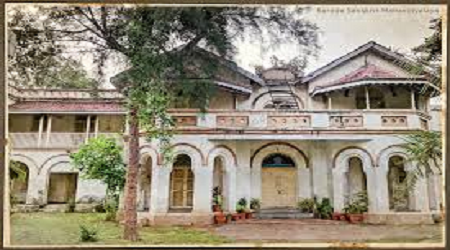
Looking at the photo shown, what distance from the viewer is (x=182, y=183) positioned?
18.4 ft

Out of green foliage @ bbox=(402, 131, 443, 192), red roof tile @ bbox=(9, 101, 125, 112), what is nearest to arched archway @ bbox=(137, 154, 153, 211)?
red roof tile @ bbox=(9, 101, 125, 112)

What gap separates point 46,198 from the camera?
5.00 meters

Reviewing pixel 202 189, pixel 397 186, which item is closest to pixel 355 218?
pixel 397 186

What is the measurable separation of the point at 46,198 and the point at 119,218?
2.71 feet

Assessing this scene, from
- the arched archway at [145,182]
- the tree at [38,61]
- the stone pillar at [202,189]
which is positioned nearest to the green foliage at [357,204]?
the stone pillar at [202,189]

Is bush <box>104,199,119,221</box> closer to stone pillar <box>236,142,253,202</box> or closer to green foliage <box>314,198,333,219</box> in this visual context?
stone pillar <box>236,142,253,202</box>

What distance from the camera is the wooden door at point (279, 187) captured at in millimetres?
5215

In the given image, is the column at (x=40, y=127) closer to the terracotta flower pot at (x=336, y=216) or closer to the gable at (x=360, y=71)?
the gable at (x=360, y=71)

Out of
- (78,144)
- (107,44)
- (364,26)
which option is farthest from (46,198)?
(364,26)

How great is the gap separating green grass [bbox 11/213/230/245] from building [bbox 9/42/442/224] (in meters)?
0.21

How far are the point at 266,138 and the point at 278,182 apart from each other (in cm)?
55

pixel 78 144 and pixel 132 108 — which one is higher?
pixel 132 108

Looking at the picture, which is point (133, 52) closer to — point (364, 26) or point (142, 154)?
point (142, 154)

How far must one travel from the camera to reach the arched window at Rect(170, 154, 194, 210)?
215 inches
